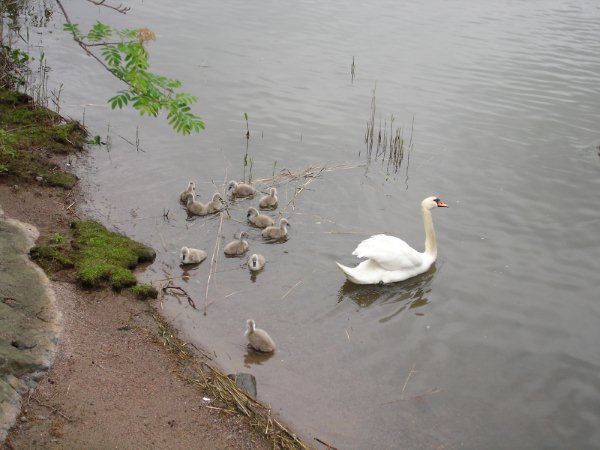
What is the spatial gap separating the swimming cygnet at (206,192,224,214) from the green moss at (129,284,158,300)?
280cm

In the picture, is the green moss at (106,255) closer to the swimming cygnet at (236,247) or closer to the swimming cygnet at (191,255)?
the swimming cygnet at (191,255)

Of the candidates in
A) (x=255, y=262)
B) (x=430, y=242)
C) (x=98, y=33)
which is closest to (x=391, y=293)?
(x=430, y=242)

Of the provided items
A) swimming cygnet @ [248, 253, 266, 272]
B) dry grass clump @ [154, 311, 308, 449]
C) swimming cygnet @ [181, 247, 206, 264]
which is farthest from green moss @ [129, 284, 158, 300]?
swimming cygnet @ [248, 253, 266, 272]

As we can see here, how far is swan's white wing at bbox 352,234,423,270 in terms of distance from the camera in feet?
30.8

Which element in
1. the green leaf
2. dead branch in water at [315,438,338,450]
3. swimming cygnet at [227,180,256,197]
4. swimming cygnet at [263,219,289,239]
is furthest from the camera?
swimming cygnet at [227,180,256,197]

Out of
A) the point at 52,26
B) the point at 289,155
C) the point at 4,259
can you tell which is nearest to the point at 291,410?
the point at 4,259

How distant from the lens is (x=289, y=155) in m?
13.8

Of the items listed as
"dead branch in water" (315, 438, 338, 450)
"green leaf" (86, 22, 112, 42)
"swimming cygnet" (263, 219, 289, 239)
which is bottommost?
"dead branch in water" (315, 438, 338, 450)

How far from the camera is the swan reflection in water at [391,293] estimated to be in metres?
9.39

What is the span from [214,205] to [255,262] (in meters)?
1.99

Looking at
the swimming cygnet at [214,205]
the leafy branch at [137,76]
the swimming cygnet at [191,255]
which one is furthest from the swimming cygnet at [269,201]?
the leafy branch at [137,76]

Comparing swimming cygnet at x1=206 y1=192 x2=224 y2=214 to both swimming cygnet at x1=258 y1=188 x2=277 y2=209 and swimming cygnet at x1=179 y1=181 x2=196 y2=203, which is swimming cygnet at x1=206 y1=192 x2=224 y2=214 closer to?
swimming cygnet at x1=179 y1=181 x2=196 y2=203

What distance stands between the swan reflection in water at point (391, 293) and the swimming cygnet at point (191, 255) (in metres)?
2.10

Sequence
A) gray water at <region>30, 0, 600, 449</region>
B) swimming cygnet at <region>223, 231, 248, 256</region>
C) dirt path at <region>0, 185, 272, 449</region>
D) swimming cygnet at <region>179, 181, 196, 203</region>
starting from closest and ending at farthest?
dirt path at <region>0, 185, 272, 449</region>, gray water at <region>30, 0, 600, 449</region>, swimming cygnet at <region>223, 231, 248, 256</region>, swimming cygnet at <region>179, 181, 196, 203</region>
